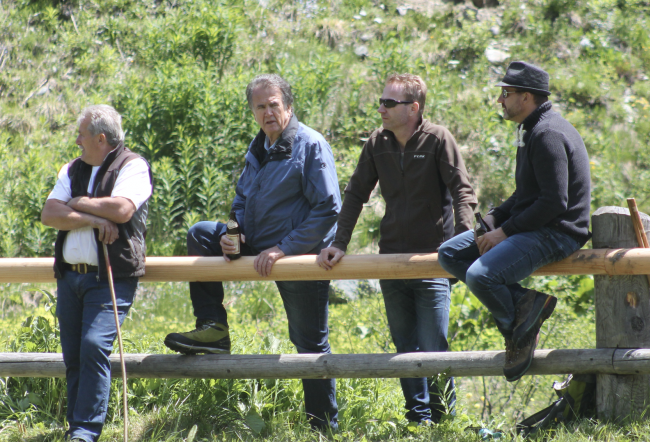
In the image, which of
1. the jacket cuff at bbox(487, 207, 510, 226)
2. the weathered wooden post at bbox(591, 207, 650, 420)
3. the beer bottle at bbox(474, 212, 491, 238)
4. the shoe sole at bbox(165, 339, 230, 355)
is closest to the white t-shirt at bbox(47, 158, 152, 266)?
the shoe sole at bbox(165, 339, 230, 355)

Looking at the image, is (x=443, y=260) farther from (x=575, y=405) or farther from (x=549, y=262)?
(x=575, y=405)

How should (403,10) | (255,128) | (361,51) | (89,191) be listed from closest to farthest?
(89,191)
(255,128)
(361,51)
(403,10)

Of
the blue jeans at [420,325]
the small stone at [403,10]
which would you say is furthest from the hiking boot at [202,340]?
the small stone at [403,10]

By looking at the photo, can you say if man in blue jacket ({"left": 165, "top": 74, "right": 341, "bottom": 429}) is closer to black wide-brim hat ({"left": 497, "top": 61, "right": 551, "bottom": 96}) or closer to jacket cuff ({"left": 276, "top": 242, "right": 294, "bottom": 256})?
jacket cuff ({"left": 276, "top": 242, "right": 294, "bottom": 256})

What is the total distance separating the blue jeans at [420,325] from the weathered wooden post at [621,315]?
2.75 feet

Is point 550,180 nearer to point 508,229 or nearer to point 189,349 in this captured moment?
point 508,229

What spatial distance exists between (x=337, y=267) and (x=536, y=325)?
1064 mm

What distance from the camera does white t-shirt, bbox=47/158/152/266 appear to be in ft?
10.7

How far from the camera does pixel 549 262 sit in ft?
10.1

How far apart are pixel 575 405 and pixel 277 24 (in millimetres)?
9173

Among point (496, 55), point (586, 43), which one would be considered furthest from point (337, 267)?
point (586, 43)

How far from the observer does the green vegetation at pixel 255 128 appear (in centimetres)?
403

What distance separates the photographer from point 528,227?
301 cm

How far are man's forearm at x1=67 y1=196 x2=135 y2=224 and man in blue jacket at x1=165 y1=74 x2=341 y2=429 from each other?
535mm
